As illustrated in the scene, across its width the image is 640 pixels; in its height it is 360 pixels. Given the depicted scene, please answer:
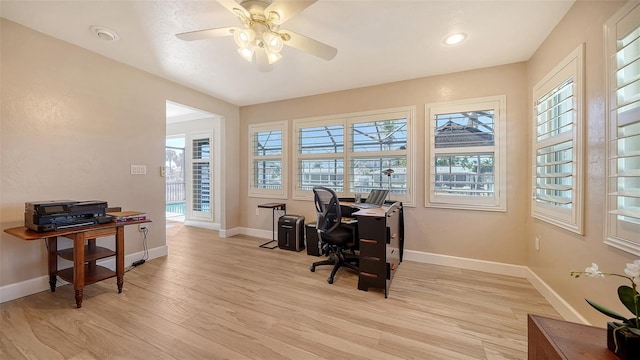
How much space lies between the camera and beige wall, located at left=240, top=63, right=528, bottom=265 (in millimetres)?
2752

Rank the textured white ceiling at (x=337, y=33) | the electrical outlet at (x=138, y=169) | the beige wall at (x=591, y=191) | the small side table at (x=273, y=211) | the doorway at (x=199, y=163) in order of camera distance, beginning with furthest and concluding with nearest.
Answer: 1. the doorway at (x=199, y=163)
2. the small side table at (x=273, y=211)
3. the electrical outlet at (x=138, y=169)
4. the textured white ceiling at (x=337, y=33)
5. the beige wall at (x=591, y=191)

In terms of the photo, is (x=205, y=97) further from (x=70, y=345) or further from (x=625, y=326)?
(x=625, y=326)

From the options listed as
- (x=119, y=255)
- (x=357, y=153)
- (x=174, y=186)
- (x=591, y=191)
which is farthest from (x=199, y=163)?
(x=591, y=191)

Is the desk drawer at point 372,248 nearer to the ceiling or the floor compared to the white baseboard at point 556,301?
nearer to the ceiling

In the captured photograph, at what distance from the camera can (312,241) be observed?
3.49 m

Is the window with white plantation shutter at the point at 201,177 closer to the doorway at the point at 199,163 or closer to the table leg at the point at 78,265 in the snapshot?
the doorway at the point at 199,163

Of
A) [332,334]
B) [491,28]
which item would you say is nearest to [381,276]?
[332,334]

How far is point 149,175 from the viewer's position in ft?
10.5

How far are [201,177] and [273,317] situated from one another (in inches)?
177

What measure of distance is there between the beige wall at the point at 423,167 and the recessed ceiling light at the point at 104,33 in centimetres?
265

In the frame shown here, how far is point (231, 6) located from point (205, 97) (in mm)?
2666

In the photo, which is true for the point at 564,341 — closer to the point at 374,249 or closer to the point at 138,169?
the point at 374,249

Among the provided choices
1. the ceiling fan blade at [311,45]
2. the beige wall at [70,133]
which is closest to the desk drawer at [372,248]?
the ceiling fan blade at [311,45]

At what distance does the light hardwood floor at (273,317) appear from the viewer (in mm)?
1584
